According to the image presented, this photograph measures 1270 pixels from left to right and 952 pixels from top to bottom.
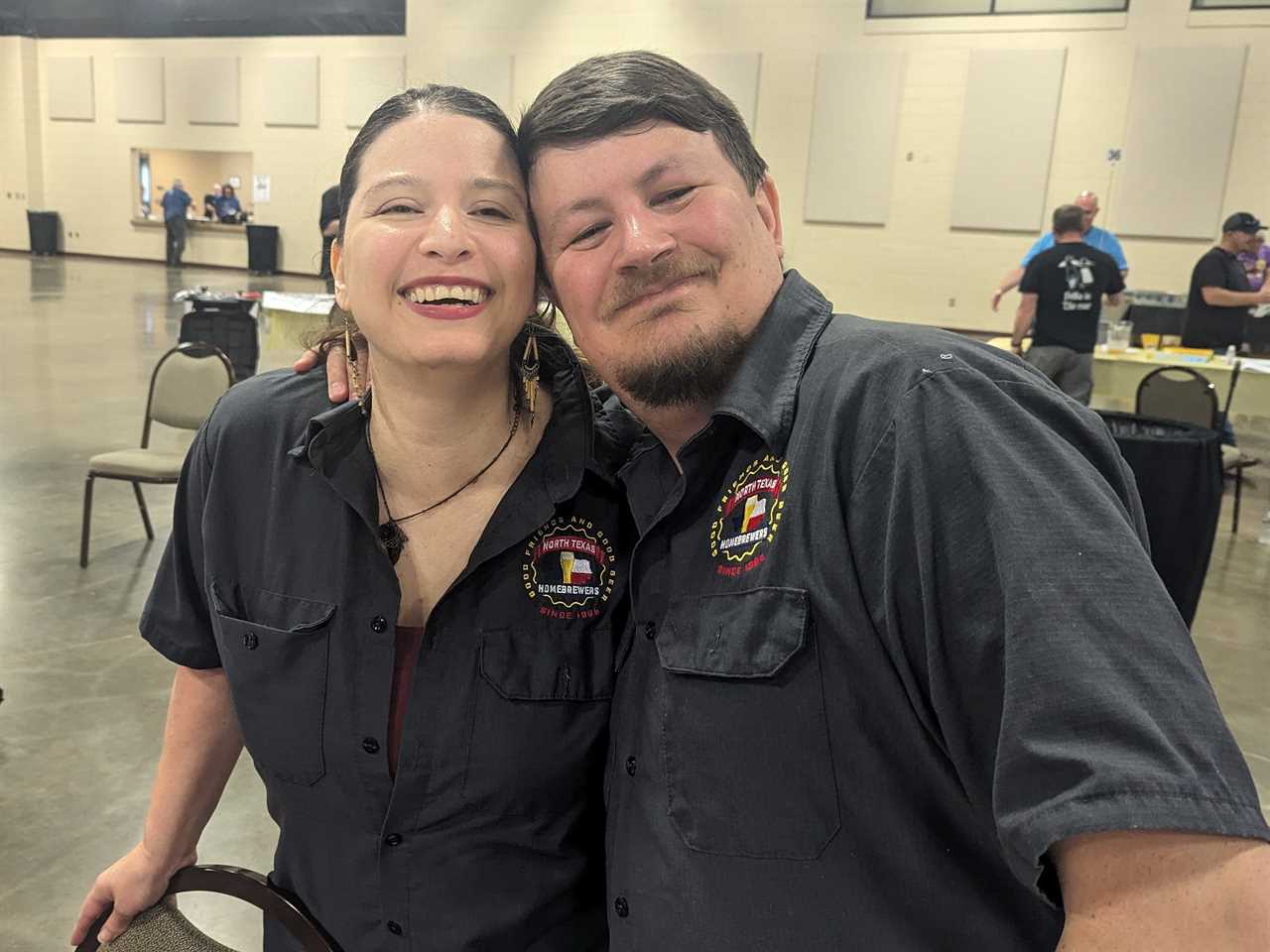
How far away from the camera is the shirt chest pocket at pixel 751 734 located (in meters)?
0.90

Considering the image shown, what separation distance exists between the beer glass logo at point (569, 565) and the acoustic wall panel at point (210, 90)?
19.6 metres

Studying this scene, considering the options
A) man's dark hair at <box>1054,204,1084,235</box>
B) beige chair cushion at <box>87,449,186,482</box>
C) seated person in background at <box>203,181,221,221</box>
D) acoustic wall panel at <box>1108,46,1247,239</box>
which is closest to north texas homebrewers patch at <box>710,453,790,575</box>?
beige chair cushion at <box>87,449,186,482</box>

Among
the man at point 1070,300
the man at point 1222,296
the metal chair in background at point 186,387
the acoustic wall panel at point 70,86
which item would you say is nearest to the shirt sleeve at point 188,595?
the metal chair in background at point 186,387

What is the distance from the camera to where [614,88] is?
1.15 meters

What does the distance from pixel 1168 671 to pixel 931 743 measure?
0.76ft

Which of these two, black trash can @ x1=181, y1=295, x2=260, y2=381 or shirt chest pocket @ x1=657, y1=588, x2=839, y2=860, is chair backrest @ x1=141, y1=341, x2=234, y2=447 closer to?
black trash can @ x1=181, y1=295, x2=260, y2=381

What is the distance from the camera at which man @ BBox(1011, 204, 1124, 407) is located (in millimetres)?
6180

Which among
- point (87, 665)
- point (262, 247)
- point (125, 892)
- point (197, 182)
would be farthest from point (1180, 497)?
point (197, 182)

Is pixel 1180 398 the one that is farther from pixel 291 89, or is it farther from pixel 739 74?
pixel 291 89

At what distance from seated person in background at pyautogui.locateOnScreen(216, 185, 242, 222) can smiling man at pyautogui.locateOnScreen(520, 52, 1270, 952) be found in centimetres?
1954

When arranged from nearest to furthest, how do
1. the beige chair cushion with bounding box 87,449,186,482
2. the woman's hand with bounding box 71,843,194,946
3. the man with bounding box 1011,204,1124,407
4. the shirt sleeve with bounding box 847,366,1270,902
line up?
1. the shirt sleeve with bounding box 847,366,1270,902
2. the woman's hand with bounding box 71,843,194,946
3. the beige chair cushion with bounding box 87,449,186,482
4. the man with bounding box 1011,204,1124,407

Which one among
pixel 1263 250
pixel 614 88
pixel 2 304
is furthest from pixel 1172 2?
pixel 2 304

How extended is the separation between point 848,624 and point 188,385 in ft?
15.2

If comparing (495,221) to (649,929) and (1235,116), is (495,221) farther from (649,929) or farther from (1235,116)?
(1235,116)
